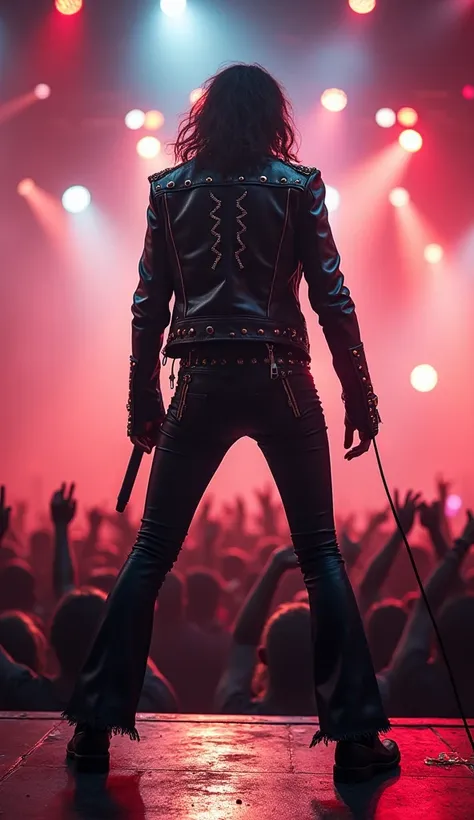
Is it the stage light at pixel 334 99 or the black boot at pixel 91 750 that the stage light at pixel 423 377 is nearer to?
the stage light at pixel 334 99

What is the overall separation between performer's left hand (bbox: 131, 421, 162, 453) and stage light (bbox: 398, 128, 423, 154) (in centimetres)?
632

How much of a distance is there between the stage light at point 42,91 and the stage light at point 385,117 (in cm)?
292

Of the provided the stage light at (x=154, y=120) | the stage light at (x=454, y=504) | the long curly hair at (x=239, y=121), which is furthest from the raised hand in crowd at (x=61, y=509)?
the stage light at (x=454, y=504)

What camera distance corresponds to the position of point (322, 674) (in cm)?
222

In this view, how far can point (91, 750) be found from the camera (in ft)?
7.21

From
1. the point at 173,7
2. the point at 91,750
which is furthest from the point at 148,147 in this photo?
the point at 91,750

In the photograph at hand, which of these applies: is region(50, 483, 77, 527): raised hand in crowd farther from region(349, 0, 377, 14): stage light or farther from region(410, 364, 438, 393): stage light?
region(410, 364, 438, 393): stage light

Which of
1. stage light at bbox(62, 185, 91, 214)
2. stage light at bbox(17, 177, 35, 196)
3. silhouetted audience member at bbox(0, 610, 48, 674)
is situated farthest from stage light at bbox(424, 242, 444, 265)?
silhouetted audience member at bbox(0, 610, 48, 674)

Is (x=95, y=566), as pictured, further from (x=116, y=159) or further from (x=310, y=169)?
(x=116, y=159)

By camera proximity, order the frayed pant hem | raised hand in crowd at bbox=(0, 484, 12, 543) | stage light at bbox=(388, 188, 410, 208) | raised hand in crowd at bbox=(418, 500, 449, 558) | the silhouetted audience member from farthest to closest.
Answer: stage light at bbox=(388, 188, 410, 208)
raised hand in crowd at bbox=(418, 500, 449, 558)
raised hand in crowd at bbox=(0, 484, 12, 543)
the silhouetted audience member
the frayed pant hem

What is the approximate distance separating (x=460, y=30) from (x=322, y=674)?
5.88 meters

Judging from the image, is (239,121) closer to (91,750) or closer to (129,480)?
(129,480)

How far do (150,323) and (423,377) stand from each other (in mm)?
7808

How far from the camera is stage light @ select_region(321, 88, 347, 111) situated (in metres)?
7.41
